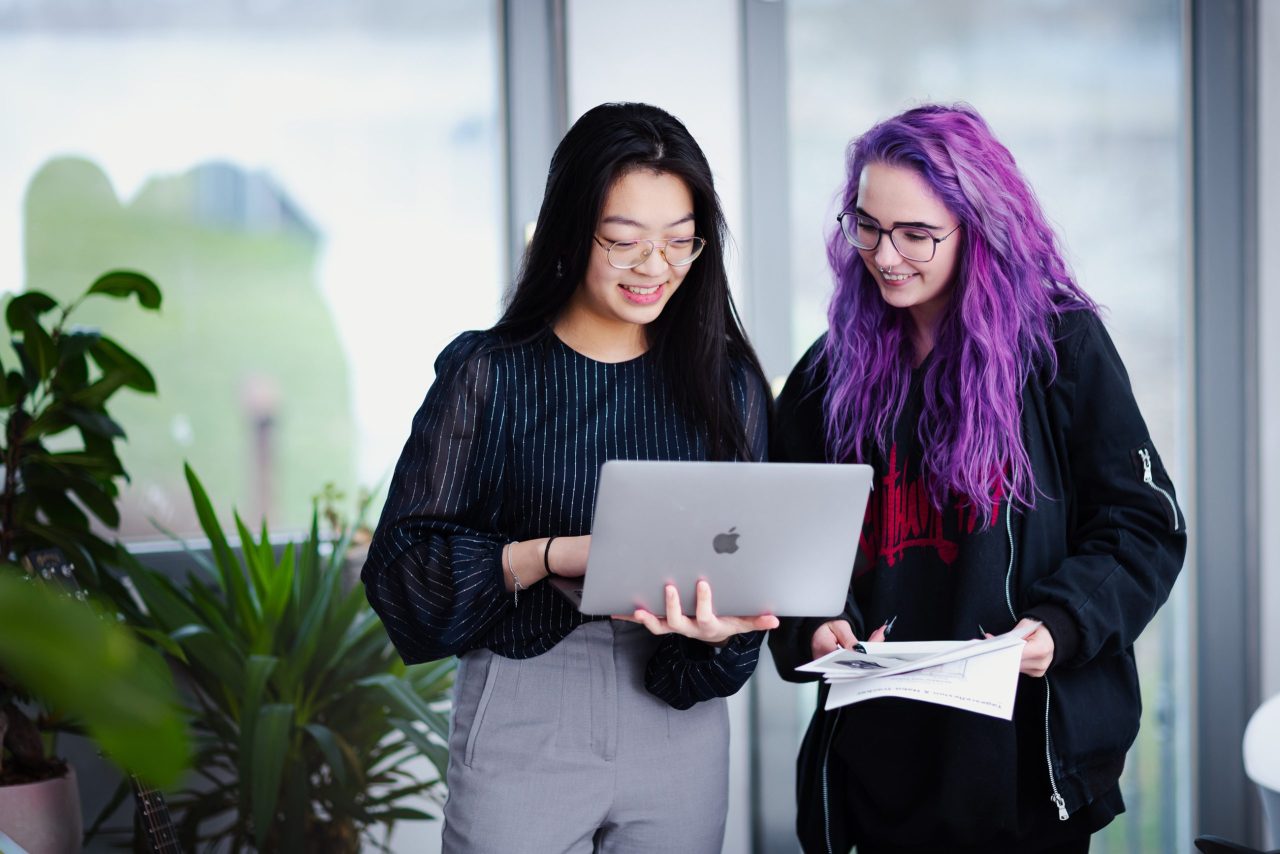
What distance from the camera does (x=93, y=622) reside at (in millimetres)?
253

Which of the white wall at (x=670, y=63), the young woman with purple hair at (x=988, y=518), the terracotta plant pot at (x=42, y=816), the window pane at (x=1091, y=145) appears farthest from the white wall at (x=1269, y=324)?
the terracotta plant pot at (x=42, y=816)

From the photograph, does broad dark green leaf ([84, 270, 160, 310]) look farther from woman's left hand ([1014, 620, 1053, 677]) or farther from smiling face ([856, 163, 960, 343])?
woman's left hand ([1014, 620, 1053, 677])

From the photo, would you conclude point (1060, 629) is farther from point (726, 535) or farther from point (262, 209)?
point (262, 209)

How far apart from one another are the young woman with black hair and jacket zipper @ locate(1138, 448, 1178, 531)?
51 cm

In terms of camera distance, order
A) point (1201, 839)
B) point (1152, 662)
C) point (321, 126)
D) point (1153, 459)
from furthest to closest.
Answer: point (1152, 662), point (321, 126), point (1153, 459), point (1201, 839)

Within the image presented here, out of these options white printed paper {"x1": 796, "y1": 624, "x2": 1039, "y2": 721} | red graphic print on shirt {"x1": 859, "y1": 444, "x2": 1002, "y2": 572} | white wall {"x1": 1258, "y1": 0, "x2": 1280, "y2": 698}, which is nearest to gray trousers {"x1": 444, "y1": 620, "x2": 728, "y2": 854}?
white printed paper {"x1": 796, "y1": 624, "x2": 1039, "y2": 721}

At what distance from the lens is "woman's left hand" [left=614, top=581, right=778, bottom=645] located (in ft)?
4.18

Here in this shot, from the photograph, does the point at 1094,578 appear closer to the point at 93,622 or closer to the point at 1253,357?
the point at 93,622

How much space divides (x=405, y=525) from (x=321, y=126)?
1.71 metres

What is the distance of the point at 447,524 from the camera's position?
142cm

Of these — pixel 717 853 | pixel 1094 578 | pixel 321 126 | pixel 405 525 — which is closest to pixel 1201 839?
pixel 1094 578

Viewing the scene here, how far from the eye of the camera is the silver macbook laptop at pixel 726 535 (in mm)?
1187

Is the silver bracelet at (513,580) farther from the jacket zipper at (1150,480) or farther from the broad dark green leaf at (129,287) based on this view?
the broad dark green leaf at (129,287)

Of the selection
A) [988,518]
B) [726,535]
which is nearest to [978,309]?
[988,518]
